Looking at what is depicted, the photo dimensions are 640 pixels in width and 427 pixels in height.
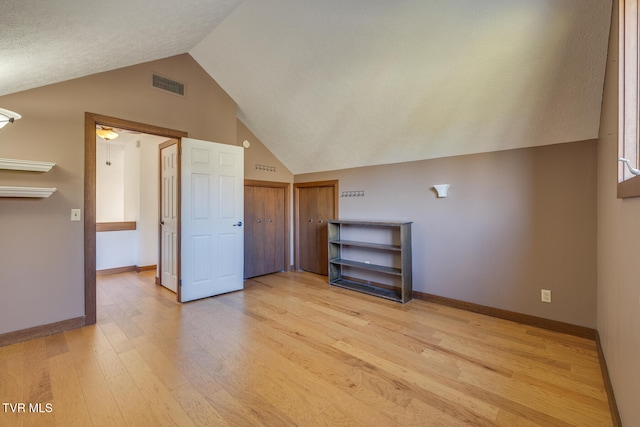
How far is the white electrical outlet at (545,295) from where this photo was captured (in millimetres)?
2572

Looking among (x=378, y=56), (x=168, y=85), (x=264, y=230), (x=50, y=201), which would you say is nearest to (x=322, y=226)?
(x=264, y=230)

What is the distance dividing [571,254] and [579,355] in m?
0.88

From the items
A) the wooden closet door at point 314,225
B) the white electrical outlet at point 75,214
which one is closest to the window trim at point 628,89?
the wooden closet door at point 314,225

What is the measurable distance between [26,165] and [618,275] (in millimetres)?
4210

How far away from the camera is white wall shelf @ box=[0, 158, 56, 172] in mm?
2059

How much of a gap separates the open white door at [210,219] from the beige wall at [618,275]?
3.61m

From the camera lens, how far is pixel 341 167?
4254 mm

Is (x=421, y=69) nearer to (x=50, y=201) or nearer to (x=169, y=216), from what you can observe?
(x=169, y=216)

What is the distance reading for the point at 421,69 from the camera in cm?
240

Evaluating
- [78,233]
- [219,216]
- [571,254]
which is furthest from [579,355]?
[78,233]

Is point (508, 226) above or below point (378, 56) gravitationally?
below

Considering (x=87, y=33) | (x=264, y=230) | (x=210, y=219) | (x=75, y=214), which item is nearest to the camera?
(x=87, y=33)

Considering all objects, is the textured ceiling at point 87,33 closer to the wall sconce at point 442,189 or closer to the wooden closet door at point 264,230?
the wooden closet door at point 264,230

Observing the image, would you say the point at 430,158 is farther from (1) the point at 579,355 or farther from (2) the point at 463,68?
(1) the point at 579,355
